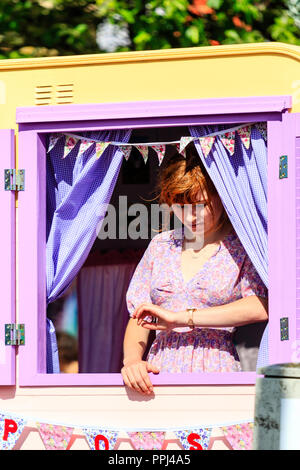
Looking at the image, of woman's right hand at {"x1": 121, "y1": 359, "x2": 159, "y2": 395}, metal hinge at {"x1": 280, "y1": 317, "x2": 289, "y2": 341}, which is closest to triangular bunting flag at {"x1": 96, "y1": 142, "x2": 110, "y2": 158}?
woman's right hand at {"x1": 121, "y1": 359, "x2": 159, "y2": 395}

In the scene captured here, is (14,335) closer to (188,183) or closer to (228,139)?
(188,183)

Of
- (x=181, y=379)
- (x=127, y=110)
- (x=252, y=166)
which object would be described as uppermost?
(x=127, y=110)

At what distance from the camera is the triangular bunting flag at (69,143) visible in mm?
5191

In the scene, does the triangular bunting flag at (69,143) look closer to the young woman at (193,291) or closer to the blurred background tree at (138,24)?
the young woman at (193,291)

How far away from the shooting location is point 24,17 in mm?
10242

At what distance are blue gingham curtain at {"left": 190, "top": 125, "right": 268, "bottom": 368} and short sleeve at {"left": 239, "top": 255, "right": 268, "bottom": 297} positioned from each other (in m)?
0.14

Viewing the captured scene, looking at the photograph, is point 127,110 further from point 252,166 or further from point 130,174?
point 130,174

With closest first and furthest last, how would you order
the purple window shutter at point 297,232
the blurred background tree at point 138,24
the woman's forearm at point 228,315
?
the purple window shutter at point 297,232 < the woman's forearm at point 228,315 < the blurred background tree at point 138,24

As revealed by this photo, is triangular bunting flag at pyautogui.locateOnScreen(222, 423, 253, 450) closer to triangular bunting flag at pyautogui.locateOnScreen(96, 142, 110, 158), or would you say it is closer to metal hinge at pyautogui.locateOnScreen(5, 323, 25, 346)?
metal hinge at pyautogui.locateOnScreen(5, 323, 25, 346)

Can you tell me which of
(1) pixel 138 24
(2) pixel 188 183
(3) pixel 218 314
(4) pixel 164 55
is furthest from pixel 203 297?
(1) pixel 138 24

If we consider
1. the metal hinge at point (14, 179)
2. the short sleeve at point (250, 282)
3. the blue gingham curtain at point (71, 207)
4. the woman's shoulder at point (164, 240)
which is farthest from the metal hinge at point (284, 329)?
the metal hinge at point (14, 179)

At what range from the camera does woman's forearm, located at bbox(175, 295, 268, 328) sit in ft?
16.2

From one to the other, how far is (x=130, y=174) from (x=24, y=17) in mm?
4271

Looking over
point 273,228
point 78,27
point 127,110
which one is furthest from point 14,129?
point 78,27
